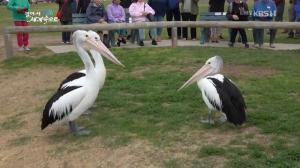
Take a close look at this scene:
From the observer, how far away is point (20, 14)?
13406 millimetres

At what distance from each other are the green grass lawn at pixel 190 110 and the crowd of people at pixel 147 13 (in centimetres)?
204

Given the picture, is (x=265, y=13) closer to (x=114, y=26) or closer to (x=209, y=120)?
(x=114, y=26)

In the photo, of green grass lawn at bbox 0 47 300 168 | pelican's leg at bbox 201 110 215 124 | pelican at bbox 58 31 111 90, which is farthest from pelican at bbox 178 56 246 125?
pelican at bbox 58 31 111 90

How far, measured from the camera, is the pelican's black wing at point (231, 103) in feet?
20.8

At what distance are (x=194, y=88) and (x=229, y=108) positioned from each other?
2.31m

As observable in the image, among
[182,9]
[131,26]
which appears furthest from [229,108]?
[182,9]

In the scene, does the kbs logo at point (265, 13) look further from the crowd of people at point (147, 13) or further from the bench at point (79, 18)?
the bench at point (79, 18)

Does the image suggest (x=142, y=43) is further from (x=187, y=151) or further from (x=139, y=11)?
(x=187, y=151)

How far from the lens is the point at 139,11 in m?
14.0

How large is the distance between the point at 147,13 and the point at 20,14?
3350 mm

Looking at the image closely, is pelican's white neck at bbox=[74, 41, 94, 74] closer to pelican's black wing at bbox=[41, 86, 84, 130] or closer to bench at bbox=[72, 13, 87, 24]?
pelican's black wing at bbox=[41, 86, 84, 130]

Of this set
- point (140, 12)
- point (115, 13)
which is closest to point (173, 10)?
point (140, 12)

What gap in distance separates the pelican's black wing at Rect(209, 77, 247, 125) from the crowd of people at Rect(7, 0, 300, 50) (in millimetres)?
7169

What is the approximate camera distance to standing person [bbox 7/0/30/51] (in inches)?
512
